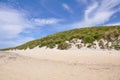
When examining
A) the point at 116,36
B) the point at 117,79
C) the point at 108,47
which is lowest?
the point at 117,79

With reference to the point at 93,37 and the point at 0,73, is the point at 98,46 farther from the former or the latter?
the point at 0,73

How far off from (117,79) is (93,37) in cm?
1218

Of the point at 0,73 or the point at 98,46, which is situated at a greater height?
the point at 98,46

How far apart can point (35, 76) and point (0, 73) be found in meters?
1.34

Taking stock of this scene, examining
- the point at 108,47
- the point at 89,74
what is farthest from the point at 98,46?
the point at 89,74

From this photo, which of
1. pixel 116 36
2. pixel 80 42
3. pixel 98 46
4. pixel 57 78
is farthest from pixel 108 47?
pixel 57 78

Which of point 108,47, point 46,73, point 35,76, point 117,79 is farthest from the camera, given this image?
point 108,47

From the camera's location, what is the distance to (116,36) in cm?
1702

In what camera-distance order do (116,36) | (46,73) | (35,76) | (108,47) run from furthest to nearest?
1. (116,36)
2. (108,47)
3. (46,73)
4. (35,76)

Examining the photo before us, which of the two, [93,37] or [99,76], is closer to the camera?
[99,76]

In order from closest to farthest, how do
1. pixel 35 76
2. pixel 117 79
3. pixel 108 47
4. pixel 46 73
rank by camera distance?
pixel 117 79, pixel 35 76, pixel 46 73, pixel 108 47

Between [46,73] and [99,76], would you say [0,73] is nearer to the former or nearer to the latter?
[46,73]

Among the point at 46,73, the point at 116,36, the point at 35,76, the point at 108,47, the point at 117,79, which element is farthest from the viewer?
the point at 116,36

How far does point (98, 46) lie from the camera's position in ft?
52.9
